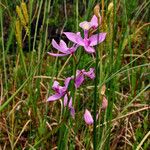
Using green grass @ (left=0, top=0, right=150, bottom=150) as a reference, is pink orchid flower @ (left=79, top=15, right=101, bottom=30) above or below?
above

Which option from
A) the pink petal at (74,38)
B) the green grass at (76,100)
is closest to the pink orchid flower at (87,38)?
the pink petal at (74,38)

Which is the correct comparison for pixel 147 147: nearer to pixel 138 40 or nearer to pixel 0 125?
pixel 0 125

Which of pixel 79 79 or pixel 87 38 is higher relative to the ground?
pixel 87 38

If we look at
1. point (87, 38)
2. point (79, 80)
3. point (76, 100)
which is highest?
point (87, 38)

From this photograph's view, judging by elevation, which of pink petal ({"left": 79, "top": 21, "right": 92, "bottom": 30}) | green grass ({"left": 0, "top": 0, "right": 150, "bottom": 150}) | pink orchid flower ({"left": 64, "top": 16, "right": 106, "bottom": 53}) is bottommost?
green grass ({"left": 0, "top": 0, "right": 150, "bottom": 150})

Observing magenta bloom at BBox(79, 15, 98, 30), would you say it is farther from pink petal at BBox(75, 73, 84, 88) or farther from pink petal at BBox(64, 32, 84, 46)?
pink petal at BBox(75, 73, 84, 88)

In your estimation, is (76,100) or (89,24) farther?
(76,100)

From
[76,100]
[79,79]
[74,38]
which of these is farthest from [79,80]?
[76,100]

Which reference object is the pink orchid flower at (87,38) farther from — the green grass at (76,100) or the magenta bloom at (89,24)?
the green grass at (76,100)

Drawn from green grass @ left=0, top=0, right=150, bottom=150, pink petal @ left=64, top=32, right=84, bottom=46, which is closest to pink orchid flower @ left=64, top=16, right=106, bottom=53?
pink petal @ left=64, top=32, right=84, bottom=46

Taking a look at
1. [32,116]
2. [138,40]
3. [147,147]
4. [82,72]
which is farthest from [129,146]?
[138,40]

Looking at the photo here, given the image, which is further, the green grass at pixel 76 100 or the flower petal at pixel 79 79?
the green grass at pixel 76 100

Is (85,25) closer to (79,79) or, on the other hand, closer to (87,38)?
(87,38)
